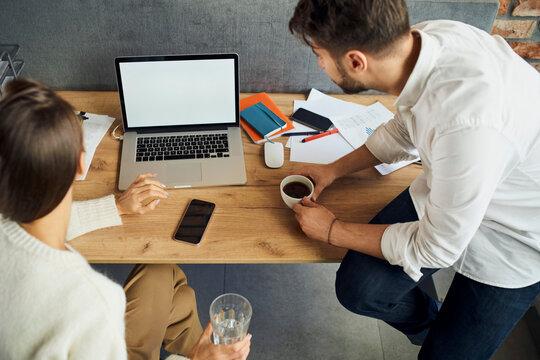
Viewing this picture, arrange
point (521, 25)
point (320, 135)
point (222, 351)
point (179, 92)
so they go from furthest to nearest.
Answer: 1. point (521, 25)
2. point (320, 135)
3. point (179, 92)
4. point (222, 351)

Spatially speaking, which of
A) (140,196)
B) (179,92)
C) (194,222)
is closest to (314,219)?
(194,222)

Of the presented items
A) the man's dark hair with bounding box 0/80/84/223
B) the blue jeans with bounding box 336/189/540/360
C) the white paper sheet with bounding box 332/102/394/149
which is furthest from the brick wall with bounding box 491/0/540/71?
the man's dark hair with bounding box 0/80/84/223

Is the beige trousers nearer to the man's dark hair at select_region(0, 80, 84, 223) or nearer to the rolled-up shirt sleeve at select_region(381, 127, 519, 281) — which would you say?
the man's dark hair at select_region(0, 80, 84, 223)

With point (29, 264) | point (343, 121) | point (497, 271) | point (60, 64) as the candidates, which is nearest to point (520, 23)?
point (343, 121)

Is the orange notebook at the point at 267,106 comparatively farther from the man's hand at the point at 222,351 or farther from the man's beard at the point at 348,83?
the man's hand at the point at 222,351

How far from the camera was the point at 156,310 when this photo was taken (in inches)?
42.5

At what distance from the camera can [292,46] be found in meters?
1.38

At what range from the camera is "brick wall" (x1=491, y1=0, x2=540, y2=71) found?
5.15ft

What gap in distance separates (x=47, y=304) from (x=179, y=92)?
742 mm

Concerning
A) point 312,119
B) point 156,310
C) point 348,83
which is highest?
point 348,83

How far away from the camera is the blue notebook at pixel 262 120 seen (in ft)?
4.26

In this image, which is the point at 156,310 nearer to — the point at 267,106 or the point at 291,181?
the point at 291,181

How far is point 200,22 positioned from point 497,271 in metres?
1.13

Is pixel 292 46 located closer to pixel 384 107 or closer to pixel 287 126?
pixel 287 126
